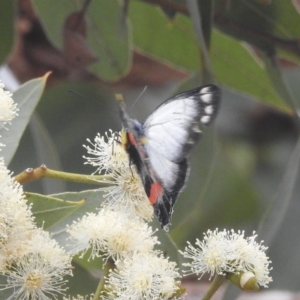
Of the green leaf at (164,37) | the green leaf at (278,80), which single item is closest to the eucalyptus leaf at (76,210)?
the green leaf at (278,80)

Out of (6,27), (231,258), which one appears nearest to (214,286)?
(231,258)

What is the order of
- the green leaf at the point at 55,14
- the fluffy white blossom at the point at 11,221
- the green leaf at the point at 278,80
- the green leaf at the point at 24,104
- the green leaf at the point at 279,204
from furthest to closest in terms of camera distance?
the green leaf at the point at 55,14
the green leaf at the point at 278,80
the green leaf at the point at 279,204
the green leaf at the point at 24,104
the fluffy white blossom at the point at 11,221

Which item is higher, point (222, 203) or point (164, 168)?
point (164, 168)

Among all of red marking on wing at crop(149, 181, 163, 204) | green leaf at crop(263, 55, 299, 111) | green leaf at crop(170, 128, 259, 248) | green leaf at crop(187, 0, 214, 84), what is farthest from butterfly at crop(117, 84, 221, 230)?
green leaf at crop(170, 128, 259, 248)

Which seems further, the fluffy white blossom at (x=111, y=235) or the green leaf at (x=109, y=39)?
the green leaf at (x=109, y=39)

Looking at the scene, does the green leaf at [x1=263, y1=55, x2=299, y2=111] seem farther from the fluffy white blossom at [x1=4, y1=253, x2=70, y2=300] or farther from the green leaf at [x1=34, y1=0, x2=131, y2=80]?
the fluffy white blossom at [x1=4, y1=253, x2=70, y2=300]

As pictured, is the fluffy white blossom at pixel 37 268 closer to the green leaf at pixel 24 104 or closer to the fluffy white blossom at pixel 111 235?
the fluffy white blossom at pixel 111 235

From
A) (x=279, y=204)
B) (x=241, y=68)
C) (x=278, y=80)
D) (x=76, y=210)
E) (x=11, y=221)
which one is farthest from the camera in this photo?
(x=241, y=68)

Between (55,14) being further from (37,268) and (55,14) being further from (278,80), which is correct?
(37,268)
